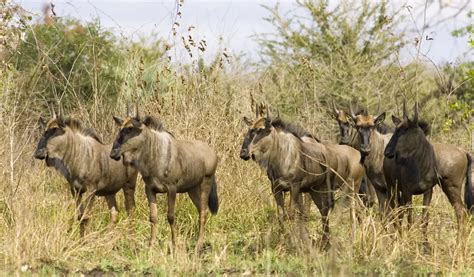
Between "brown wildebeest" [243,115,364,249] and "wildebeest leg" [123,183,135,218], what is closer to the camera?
"brown wildebeest" [243,115,364,249]

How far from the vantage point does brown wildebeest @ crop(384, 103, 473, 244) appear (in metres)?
10.0

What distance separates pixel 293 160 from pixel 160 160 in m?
1.47

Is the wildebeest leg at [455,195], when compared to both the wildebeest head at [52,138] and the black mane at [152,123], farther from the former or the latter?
the wildebeest head at [52,138]

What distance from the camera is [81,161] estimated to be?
10.3 metres

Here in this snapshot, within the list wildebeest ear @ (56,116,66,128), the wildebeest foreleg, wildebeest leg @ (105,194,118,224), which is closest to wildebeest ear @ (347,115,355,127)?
the wildebeest foreleg

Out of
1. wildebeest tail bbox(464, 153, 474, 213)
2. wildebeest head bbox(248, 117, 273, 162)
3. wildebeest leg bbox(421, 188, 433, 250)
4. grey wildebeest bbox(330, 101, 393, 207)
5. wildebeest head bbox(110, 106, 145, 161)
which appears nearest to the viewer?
wildebeest leg bbox(421, 188, 433, 250)

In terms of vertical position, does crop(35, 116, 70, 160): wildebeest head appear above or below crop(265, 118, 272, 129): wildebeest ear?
below

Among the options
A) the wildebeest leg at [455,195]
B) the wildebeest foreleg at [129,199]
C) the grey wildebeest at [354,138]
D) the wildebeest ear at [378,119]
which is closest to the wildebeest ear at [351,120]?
the grey wildebeest at [354,138]

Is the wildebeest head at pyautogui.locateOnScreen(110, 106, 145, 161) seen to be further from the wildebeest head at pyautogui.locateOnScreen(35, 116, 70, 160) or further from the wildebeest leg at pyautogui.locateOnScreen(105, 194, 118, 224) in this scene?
the wildebeest leg at pyautogui.locateOnScreen(105, 194, 118, 224)

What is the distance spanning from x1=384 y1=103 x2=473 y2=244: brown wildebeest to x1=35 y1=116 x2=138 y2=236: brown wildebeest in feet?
9.94

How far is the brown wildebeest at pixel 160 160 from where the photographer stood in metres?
9.80

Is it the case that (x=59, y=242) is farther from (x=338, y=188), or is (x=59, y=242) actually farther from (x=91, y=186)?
(x=338, y=188)

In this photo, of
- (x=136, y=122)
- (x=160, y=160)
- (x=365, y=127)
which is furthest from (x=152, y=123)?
(x=365, y=127)

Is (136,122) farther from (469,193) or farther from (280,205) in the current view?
(469,193)
